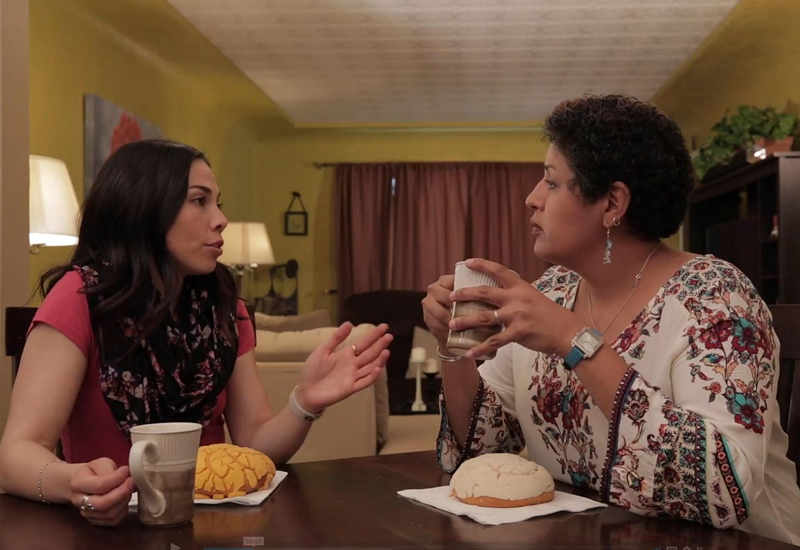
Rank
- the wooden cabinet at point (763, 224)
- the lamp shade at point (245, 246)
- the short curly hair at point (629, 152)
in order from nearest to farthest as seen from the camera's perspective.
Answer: the short curly hair at point (629, 152)
the wooden cabinet at point (763, 224)
the lamp shade at point (245, 246)

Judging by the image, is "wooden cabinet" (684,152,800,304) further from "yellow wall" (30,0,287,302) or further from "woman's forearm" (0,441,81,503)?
"woman's forearm" (0,441,81,503)

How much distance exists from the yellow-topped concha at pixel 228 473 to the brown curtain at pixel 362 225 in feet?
23.7

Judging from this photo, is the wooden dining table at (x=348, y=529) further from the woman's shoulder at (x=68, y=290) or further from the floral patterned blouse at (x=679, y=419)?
the woman's shoulder at (x=68, y=290)

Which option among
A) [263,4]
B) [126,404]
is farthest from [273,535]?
[263,4]

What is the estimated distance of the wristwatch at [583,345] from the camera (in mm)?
1113

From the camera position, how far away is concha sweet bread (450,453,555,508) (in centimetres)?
103

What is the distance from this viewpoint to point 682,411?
3.60ft

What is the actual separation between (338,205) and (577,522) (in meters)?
7.54

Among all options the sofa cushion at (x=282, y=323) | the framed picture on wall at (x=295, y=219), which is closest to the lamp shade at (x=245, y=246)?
the sofa cushion at (x=282, y=323)

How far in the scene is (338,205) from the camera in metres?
8.41

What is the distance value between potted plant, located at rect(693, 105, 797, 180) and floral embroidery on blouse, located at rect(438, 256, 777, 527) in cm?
411

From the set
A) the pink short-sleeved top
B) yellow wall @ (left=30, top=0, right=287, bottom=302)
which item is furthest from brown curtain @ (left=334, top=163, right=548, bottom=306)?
the pink short-sleeved top

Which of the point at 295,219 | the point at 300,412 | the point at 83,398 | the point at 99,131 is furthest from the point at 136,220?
the point at 295,219

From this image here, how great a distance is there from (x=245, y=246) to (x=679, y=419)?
563cm
